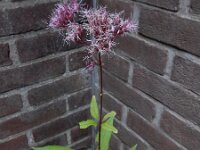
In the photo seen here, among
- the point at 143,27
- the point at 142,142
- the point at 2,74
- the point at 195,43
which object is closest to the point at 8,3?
the point at 2,74

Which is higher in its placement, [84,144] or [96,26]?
[96,26]

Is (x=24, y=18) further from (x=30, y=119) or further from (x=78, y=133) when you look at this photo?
(x=78, y=133)

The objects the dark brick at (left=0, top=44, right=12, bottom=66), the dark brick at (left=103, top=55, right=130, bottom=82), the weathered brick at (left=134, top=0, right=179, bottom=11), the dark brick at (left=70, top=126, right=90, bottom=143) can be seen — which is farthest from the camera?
the dark brick at (left=70, top=126, right=90, bottom=143)

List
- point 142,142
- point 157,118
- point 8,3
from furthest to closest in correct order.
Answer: point 142,142 → point 157,118 → point 8,3

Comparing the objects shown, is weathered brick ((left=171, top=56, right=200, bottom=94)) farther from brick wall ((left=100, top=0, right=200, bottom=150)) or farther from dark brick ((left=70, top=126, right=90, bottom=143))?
dark brick ((left=70, top=126, right=90, bottom=143))

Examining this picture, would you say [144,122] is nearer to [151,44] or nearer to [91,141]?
[151,44]

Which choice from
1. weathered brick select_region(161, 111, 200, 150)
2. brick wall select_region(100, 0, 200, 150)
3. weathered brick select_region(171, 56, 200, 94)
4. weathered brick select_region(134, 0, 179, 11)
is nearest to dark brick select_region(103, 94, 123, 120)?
brick wall select_region(100, 0, 200, 150)

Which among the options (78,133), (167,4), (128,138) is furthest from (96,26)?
(78,133)
